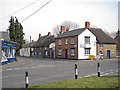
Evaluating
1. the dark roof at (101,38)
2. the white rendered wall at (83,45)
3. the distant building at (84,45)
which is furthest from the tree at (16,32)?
the dark roof at (101,38)

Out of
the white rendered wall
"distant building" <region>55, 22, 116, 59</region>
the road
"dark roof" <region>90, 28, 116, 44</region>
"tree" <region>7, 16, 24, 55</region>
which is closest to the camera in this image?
the road

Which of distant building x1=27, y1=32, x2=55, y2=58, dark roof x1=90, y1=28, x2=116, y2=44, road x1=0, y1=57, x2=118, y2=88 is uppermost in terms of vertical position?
dark roof x1=90, y1=28, x2=116, y2=44

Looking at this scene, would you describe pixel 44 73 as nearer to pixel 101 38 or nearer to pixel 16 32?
pixel 16 32

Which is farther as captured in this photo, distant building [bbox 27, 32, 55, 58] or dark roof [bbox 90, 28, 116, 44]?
distant building [bbox 27, 32, 55, 58]

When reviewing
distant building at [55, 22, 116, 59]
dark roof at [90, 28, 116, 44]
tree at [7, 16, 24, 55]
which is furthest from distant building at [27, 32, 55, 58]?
tree at [7, 16, 24, 55]

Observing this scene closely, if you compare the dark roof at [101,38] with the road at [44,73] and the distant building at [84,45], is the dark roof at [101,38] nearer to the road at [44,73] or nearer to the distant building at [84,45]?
the distant building at [84,45]

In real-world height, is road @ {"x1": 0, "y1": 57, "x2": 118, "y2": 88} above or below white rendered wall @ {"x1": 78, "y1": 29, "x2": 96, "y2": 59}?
below

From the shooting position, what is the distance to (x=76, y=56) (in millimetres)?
32906

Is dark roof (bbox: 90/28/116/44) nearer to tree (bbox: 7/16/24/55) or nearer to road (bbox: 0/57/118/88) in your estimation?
tree (bbox: 7/16/24/55)

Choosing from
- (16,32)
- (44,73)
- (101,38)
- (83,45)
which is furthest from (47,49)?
(44,73)

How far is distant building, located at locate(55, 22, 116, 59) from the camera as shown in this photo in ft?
109

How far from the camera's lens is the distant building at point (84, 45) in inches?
1303

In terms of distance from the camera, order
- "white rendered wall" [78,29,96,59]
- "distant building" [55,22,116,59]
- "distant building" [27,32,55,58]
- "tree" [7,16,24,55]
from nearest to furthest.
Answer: "tree" [7,16,24,55] < "white rendered wall" [78,29,96,59] < "distant building" [55,22,116,59] < "distant building" [27,32,55,58]

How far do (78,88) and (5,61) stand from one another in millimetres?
20143
